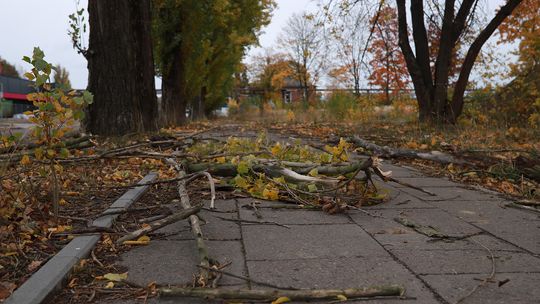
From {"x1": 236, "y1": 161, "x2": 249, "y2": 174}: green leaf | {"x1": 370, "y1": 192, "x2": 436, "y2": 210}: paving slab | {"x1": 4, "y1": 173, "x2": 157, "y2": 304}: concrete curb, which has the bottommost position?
{"x1": 370, "y1": 192, "x2": 436, "y2": 210}: paving slab

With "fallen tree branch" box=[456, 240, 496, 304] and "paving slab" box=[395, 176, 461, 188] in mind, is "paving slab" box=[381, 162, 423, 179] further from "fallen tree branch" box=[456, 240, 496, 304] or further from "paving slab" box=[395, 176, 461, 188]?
"fallen tree branch" box=[456, 240, 496, 304]

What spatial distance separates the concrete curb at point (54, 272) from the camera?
1.69 m

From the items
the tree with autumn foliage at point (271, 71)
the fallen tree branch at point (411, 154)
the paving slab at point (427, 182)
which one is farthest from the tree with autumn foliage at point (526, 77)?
the tree with autumn foliage at point (271, 71)

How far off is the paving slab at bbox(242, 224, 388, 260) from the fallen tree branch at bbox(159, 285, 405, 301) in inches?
20.3

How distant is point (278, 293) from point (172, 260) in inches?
27.1

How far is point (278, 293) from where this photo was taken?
5.71 ft

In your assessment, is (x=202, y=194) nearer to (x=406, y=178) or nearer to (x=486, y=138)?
(x=406, y=178)

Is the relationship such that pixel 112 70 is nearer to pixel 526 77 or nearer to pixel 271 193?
pixel 271 193

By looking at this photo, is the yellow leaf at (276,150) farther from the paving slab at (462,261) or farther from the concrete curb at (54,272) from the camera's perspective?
the paving slab at (462,261)

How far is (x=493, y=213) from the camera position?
3340mm

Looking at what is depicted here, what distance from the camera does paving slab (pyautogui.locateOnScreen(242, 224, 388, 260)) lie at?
91.8 inches

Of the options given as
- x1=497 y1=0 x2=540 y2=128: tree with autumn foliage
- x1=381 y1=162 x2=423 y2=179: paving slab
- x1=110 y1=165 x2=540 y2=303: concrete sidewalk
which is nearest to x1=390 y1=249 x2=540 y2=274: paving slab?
x1=110 y1=165 x2=540 y2=303: concrete sidewalk

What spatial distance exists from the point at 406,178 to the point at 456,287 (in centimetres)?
316

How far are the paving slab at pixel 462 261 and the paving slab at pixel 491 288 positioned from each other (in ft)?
0.24
